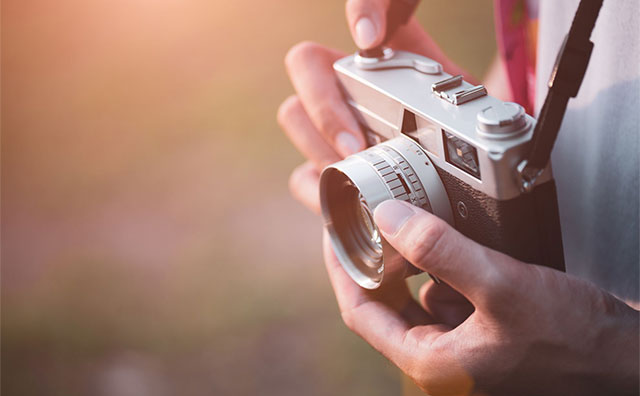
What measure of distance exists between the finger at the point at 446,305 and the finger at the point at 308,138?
239 mm

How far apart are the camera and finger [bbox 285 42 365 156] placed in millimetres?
26

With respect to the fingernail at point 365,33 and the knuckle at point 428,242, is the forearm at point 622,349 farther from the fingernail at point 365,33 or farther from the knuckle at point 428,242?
the fingernail at point 365,33

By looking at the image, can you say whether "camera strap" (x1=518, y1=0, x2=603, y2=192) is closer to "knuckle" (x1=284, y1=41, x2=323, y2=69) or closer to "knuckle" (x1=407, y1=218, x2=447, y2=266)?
"knuckle" (x1=407, y1=218, x2=447, y2=266)

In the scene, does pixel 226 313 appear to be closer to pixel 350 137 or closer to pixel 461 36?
pixel 350 137

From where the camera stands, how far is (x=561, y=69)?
0.49 metres

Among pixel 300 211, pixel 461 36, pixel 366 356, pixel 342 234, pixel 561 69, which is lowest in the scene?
pixel 366 356

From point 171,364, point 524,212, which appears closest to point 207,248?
point 171,364

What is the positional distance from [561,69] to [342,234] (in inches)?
12.9

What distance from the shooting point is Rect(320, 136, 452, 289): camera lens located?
62 cm

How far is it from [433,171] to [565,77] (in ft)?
0.57

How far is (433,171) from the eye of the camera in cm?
63

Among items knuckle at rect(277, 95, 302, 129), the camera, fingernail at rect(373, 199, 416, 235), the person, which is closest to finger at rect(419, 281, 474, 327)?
the person

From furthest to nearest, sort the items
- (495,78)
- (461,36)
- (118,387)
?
(461,36), (118,387), (495,78)

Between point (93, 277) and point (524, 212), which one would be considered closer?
point (524, 212)
